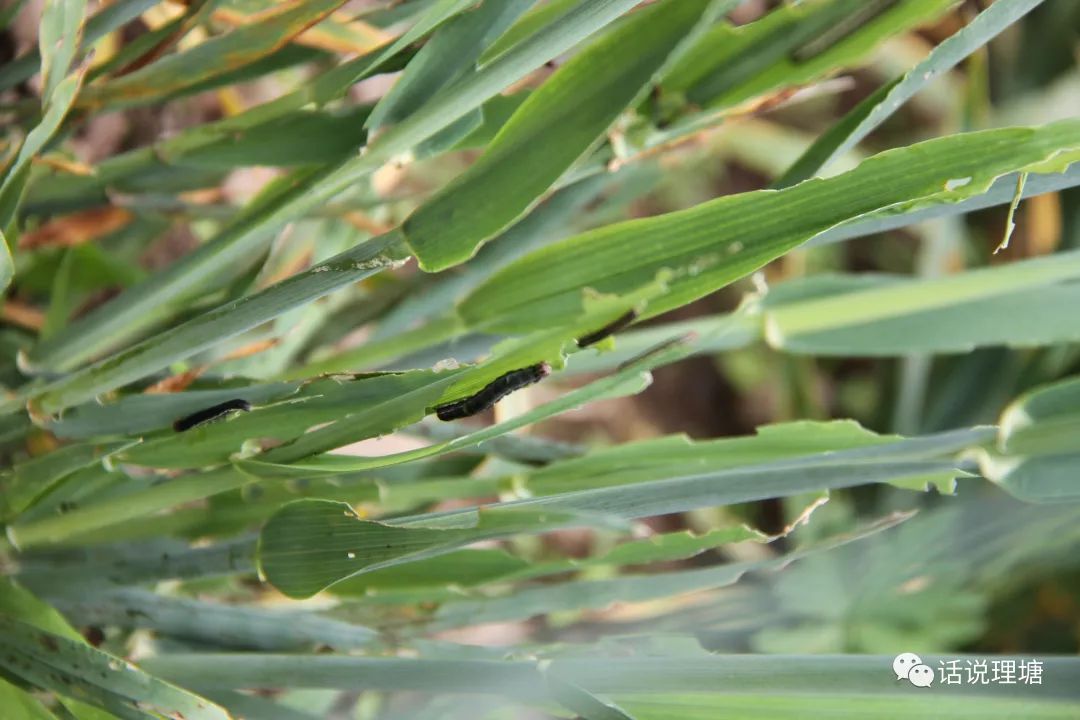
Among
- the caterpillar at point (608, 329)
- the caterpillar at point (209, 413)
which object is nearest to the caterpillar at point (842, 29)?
the caterpillar at point (608, 329)

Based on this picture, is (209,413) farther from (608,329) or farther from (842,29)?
(842,29)

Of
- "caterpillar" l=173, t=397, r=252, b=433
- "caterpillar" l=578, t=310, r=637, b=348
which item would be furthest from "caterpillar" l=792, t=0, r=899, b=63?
"caterpillar" l=173, t=397, r=252, b=433

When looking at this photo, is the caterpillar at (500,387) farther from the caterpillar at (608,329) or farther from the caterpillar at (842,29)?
the caterpillar at (842,29)

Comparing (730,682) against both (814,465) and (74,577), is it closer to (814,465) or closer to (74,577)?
(814,465)

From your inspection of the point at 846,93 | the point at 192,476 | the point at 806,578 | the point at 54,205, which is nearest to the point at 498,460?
the point at 192,476

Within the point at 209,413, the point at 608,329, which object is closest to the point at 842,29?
the point at 608,329

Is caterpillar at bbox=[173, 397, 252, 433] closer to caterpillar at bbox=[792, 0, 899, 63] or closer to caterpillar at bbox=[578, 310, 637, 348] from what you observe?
caterpillar at bbox=[578, 310, 637, 348]

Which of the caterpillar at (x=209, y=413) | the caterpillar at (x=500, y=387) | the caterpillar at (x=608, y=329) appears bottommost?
the caterpillar at (x=209, y=413)
